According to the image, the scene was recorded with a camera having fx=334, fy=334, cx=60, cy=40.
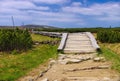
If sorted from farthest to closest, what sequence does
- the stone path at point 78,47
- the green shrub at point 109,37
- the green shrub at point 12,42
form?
1. the green shrub at point 109,37
2. the green shrub at point 12,42
3. the stone path at point 78,47

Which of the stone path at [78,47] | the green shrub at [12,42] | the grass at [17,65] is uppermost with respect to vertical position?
the green shrub at [12,42]

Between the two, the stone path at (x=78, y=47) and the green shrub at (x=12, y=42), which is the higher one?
the green shrub at (x=12, y=42)

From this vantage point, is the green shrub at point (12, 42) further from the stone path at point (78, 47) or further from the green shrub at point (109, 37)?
the green shrub at point (109, 37)

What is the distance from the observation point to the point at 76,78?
40.9 ft

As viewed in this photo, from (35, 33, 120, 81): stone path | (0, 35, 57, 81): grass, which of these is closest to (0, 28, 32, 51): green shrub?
(0, 35, 57, 81): grass

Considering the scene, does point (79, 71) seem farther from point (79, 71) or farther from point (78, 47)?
point (78, 47)

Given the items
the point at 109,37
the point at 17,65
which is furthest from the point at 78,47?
the point at 17,65

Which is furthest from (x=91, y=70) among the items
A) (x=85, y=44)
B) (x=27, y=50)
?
(x=85, y=44)

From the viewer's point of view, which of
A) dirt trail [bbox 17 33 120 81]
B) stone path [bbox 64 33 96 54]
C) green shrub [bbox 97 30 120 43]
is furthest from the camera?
green shrub [bbox 97 30 120 43]

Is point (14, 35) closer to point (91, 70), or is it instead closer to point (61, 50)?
point (61, 50)

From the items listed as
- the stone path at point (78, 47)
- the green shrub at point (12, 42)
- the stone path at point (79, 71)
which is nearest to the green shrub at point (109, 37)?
the stone path at point (78, 47)

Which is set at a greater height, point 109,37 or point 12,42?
point 12,42

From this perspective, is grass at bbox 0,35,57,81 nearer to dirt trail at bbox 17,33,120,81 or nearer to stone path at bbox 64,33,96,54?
dirt trail at bbox 17,33,120,81

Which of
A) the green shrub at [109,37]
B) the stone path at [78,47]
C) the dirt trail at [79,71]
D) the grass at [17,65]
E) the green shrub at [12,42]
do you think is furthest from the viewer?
the green shrub at [109,37]
